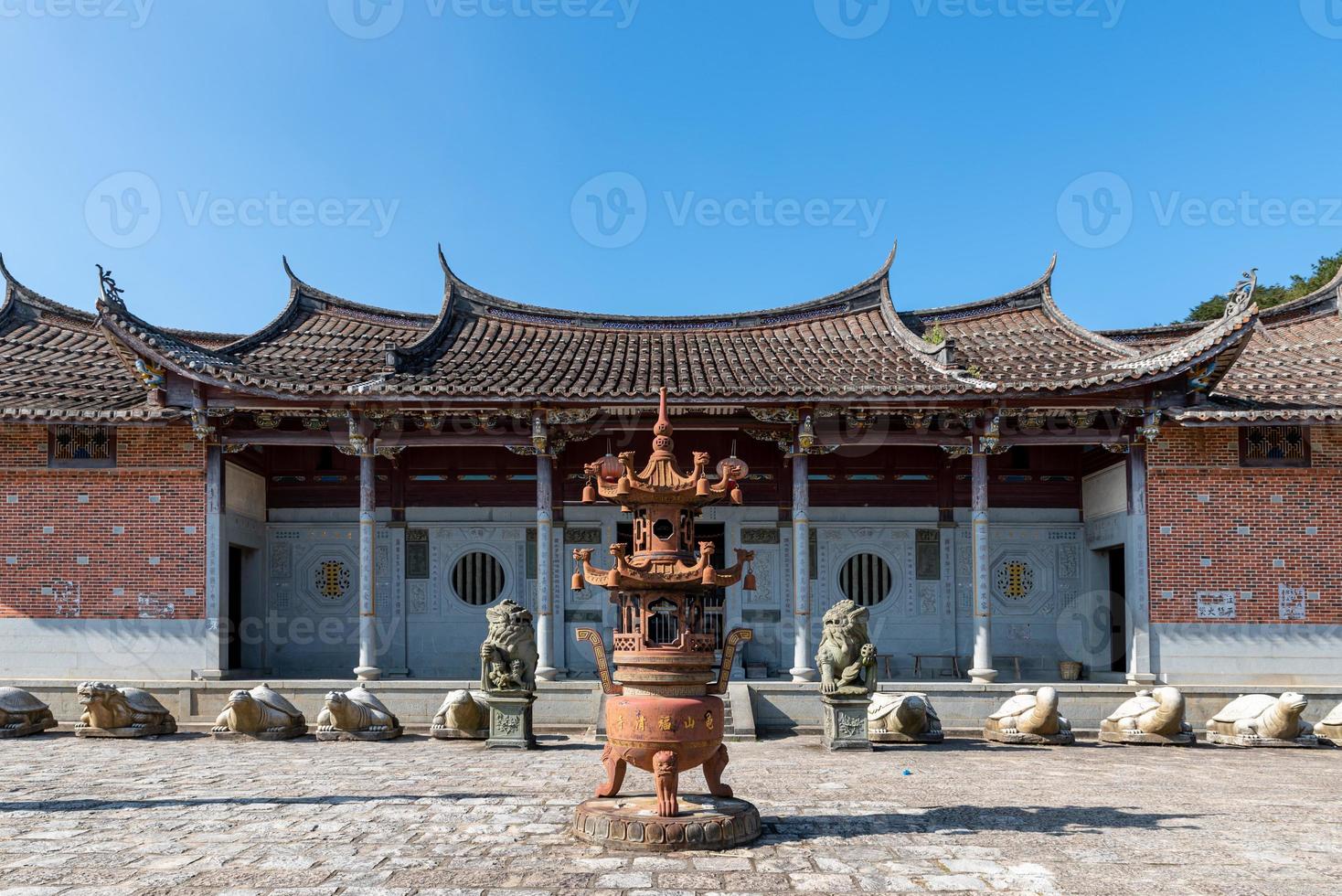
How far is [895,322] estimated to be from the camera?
1689cm

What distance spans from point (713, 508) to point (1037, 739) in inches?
231

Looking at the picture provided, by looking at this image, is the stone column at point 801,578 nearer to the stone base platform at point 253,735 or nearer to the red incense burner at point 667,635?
the stone base platform at point 253,735

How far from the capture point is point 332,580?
16.1 m

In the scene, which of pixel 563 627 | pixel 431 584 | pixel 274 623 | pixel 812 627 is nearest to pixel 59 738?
pixel 274 623

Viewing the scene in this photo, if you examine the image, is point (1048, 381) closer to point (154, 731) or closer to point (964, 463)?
point (964, 463)

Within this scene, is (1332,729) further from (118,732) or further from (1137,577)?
(118,732)

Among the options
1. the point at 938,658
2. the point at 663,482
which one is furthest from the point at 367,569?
the point at 938,658

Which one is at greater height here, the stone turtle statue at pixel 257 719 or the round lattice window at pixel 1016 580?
the round lattice window at pixel 1016 580

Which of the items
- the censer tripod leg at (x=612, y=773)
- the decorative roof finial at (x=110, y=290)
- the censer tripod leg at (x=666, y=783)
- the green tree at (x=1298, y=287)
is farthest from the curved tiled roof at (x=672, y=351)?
the green tree at (x=1298, y=287)

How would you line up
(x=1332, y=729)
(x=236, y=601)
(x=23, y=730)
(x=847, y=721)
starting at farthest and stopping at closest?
(x=236, y=601), (x=23, y=730), (x=1332, y=729), (x=847, y=721)

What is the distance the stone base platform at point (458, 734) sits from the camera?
11.9m

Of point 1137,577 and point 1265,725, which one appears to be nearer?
point 1265,725

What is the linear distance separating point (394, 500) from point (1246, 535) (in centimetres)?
1186

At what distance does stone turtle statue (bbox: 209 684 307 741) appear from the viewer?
12.0 meters
